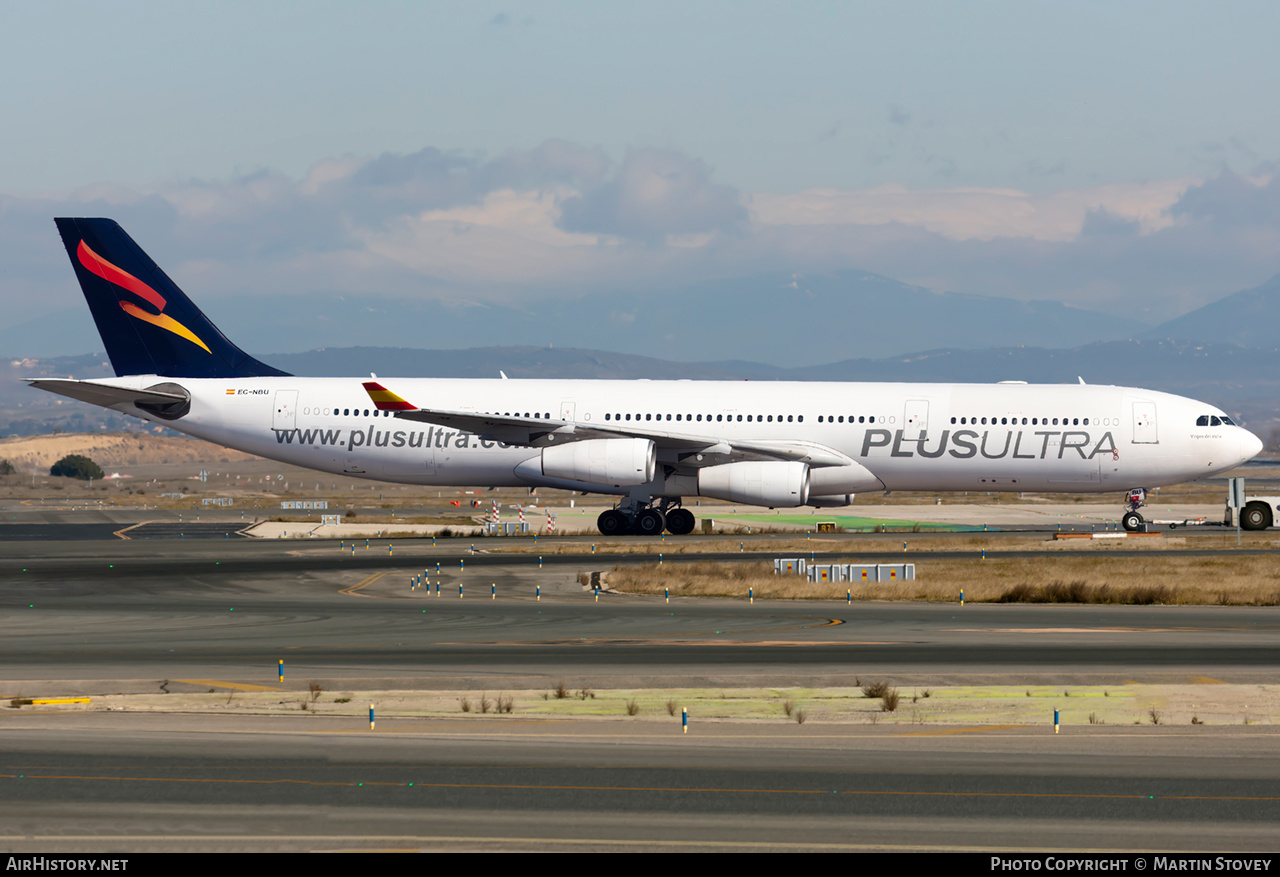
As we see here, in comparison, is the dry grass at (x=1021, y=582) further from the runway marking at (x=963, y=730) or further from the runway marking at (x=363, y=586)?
the runway marking at (x=963, y=730)

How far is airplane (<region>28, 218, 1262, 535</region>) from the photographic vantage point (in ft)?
136

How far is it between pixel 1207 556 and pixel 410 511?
3994 cm

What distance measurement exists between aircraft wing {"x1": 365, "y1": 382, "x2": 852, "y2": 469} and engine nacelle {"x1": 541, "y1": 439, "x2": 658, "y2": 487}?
40 cm

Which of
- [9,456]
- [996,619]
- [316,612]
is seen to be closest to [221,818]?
[316,612]

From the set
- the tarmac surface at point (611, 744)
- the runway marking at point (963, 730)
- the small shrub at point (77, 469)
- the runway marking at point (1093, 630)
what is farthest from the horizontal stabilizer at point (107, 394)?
the small shrub at point (77, 469)

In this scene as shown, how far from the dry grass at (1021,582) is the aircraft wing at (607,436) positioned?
29.5ft

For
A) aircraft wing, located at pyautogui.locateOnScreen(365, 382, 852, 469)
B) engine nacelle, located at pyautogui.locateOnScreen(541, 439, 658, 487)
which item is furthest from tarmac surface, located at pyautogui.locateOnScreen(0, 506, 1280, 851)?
aircraft wing, located at pyautogui.locateOnScreen(365, 382, 852, 469)

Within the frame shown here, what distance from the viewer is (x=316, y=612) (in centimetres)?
2483

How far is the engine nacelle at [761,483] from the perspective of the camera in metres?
40.2

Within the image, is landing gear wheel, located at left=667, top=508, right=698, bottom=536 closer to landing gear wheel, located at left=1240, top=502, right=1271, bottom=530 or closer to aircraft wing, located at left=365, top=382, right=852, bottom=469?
aircraft wing, located at left=365, top=382, right=852, bottom=469

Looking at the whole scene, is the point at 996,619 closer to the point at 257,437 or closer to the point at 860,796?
the point at 860,796
